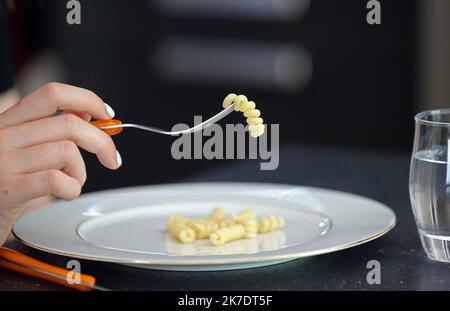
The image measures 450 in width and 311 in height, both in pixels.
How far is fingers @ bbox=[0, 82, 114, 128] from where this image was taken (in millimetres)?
948

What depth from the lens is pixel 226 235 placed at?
1.00 m

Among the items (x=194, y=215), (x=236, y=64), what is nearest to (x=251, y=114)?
(x=194, y=215)

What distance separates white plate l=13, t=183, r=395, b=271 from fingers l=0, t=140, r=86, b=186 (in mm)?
92

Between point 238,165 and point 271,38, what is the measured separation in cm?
173

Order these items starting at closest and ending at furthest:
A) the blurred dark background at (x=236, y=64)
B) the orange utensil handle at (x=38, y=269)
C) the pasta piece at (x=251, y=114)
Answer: the orange utensil handle at (x=38, y=269) < the pasta piece at (x=251, y=114) < the blurred dark background at (x=236, y=64)

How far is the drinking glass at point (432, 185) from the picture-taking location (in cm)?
93

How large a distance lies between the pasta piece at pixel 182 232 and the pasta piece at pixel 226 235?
0.02 metres

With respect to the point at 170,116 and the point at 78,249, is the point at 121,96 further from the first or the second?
the point at 78,249

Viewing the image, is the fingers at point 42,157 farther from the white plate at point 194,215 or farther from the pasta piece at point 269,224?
the pasta piece at point 269,224

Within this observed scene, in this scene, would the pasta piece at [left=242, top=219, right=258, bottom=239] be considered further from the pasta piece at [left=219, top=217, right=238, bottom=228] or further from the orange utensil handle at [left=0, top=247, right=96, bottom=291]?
the orange utensil handle at [left=0, top=247, right=96, bottom=291]

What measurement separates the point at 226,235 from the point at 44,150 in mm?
238

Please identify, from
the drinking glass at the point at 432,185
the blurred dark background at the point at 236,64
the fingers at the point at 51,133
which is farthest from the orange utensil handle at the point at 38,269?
the blurred dark background at the point at 236,64

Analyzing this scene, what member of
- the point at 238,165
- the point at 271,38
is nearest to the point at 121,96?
the point at 271,38

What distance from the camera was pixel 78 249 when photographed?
3.04 ft
